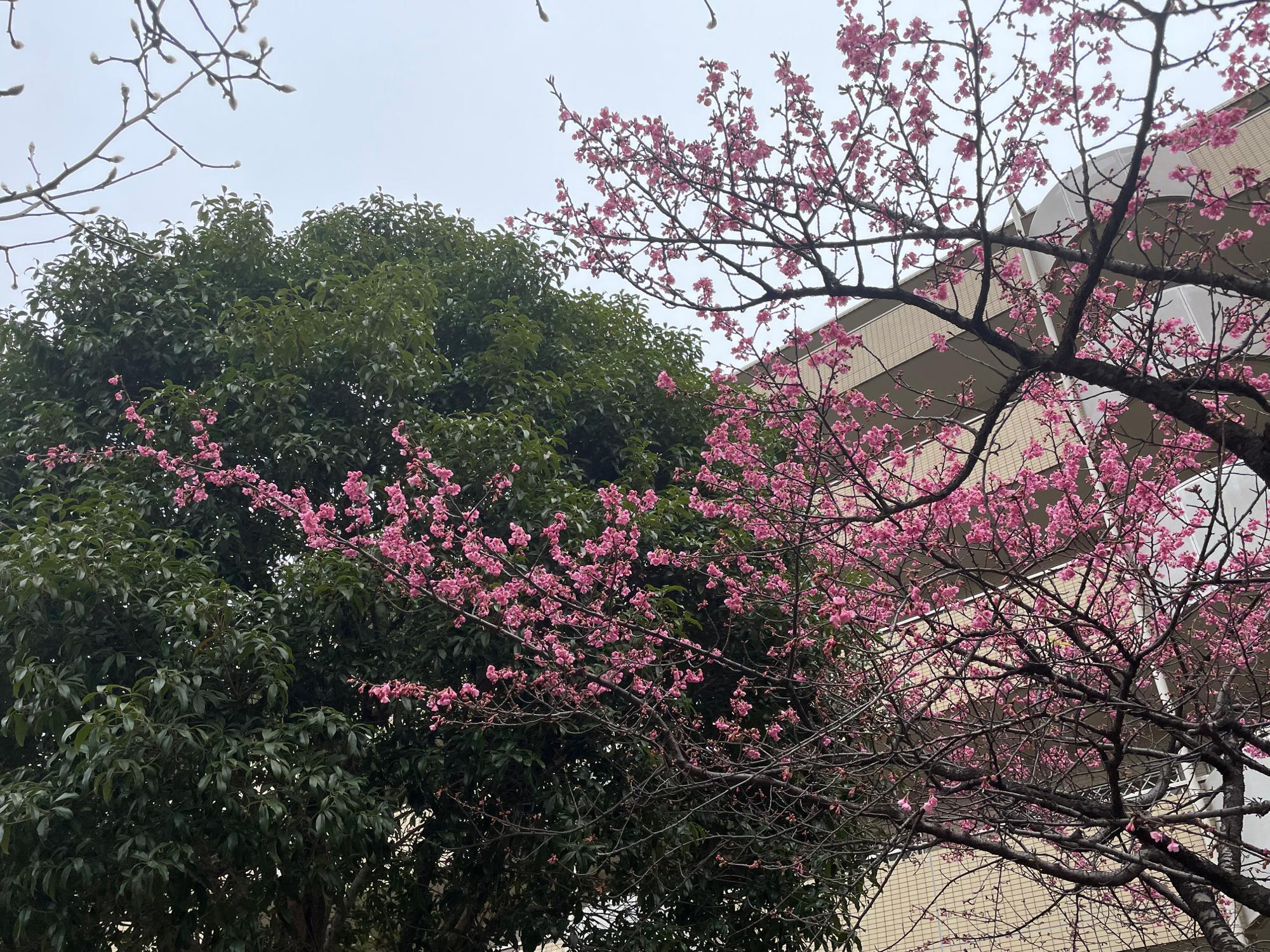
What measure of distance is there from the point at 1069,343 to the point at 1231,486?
6049 mm

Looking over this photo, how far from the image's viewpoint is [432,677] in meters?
6.14

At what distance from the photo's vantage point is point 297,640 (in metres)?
5.98

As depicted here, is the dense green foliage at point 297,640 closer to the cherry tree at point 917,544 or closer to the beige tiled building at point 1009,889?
the cherry tree at point 917,544

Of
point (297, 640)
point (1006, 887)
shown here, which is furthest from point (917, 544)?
point (1006, 887)

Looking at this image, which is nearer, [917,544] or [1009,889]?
[917,544]

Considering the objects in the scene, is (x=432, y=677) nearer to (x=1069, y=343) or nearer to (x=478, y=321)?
(x=478, y=321)

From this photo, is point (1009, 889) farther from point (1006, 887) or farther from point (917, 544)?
point (917, 544)

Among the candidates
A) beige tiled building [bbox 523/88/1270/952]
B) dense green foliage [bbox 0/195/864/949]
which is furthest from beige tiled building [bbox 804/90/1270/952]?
dense green foliage [bbox 0/195/864/949]

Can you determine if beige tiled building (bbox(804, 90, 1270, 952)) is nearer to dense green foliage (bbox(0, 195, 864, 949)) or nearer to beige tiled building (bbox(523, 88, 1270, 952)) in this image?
beige tiled building (bbox(523, 88, 1270, 952))

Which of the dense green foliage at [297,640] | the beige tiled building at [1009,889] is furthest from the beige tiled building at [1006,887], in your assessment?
the dense green foliage at [297,640]

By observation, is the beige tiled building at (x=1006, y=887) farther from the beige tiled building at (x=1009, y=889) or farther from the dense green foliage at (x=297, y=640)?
the dense green foliage at (x=297, y=640)

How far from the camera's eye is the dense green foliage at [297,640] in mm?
4934

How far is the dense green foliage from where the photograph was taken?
4.93 m

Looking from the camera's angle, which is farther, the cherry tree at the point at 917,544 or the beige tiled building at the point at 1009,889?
the beige tiled building at the point at 1009,889
